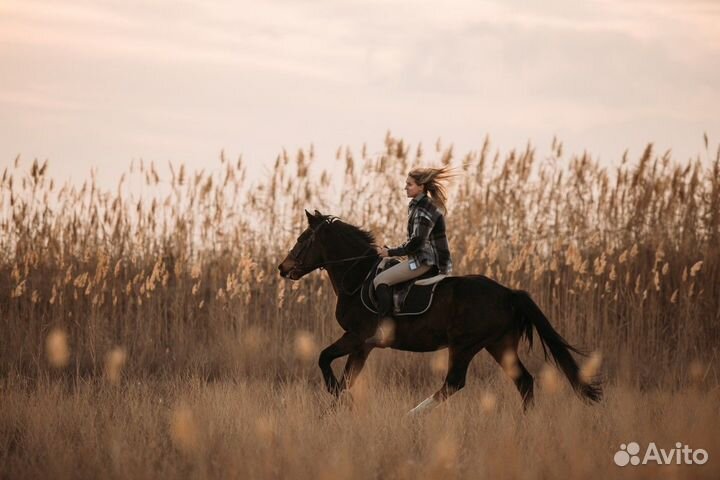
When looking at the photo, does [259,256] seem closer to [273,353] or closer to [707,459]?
[273,353]

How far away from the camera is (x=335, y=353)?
7422 mm

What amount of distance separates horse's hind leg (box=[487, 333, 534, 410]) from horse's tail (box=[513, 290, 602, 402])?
156 mm

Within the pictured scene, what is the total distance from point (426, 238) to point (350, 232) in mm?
773

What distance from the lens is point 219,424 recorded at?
6.27 metres

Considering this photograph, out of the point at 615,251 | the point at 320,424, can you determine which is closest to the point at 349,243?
the point at 320,424

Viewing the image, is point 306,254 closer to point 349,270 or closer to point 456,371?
point 349,270

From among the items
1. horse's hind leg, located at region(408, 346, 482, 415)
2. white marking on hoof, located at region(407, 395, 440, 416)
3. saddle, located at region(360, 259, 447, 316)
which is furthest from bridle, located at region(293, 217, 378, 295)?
white marking on hoof, located at region(407, 395, 440, 416)

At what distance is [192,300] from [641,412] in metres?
5.52

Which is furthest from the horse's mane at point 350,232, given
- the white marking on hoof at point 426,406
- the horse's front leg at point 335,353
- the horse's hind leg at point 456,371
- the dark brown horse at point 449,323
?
the white marking on hoof at point 426,406

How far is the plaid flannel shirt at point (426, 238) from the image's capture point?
732 centimetres

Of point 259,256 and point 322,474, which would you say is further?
point 259,256

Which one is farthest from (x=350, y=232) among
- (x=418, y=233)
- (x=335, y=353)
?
(x=335, y=353)

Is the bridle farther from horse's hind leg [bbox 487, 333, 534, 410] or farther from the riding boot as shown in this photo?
horse's hind leg [bbox 487, 333, 534, 410]

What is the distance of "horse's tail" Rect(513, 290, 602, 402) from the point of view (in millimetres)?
7203
